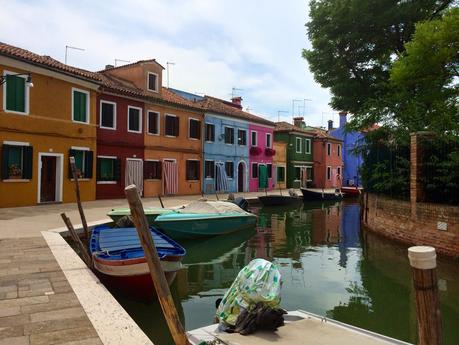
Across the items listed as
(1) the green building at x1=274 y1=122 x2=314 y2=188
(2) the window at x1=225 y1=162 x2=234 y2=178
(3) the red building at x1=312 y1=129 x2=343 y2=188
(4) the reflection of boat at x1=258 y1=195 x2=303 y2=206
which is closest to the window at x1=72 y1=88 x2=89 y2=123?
(4) the reflection of boat at x1=258 y1=195 x2=303 y2=206

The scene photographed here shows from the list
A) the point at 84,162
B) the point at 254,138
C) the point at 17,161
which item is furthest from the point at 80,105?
the point at 254,138

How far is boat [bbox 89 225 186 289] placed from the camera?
6.32 m

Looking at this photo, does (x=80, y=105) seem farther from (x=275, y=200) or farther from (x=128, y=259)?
(x=128, y=259)

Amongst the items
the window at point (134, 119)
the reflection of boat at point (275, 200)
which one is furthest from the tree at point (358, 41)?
the window at point (134, 119)

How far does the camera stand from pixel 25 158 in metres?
15.4

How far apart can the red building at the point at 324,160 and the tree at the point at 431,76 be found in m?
26.1

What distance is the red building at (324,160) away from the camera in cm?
3975

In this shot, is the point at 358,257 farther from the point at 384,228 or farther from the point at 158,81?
the point at 158,81

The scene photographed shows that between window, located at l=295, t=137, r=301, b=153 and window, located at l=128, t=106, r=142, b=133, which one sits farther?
window, located at l=295, t=137, r=301, b=153

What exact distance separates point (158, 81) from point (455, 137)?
16937 mm

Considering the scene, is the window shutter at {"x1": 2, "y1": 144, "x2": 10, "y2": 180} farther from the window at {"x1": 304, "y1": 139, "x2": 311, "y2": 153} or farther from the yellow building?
the window at {"x1": 304, "y1": 139, "x2": 311, "y2": 153}

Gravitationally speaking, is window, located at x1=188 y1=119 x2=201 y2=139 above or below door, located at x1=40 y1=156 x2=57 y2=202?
above

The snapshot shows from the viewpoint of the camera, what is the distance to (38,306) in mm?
4473

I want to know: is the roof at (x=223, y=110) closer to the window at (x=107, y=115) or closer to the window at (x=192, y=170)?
the window at (x=192, y=170)
